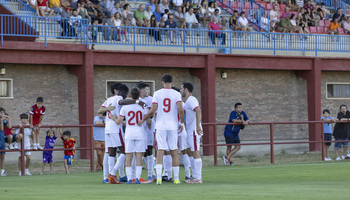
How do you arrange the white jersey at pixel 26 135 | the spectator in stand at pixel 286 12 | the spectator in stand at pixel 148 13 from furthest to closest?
the spectator in stand at pixel 286 12 → the spectator in stand at pixel 148 13 → the white jersey at pixel 26 135

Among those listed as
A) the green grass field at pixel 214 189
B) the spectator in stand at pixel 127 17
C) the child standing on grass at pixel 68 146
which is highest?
the spectator in stand at pixel 127 17

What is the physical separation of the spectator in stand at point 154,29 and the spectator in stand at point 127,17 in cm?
66

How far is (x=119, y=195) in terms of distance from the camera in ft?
38.0

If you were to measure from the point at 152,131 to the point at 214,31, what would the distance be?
13857 millimetres

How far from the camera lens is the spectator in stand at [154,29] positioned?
27300 millimetres

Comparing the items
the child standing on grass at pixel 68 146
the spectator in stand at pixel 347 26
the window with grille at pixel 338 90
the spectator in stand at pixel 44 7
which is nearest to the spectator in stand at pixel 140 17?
the spectator in stand at pixel 44 7

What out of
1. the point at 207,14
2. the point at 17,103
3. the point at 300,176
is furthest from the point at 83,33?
the point at 300,176

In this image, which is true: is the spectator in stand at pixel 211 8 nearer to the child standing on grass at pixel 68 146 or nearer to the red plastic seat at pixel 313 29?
the red plastic seat at pixel 313 29

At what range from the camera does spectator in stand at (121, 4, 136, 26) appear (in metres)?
27.9

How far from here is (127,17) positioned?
2808 cm

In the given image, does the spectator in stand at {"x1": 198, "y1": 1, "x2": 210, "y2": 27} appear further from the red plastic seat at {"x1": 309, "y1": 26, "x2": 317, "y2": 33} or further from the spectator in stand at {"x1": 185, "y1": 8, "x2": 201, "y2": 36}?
the red plastic seat at {"x1": 309, "y1": 26, "x2": 317, "y2": 33}

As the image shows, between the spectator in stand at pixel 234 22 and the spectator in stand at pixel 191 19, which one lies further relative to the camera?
the spectator in stand at pixel 234 22

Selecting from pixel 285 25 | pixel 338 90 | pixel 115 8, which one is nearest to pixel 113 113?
pixel 115 8

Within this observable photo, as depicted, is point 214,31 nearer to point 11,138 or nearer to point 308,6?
point 308,6
